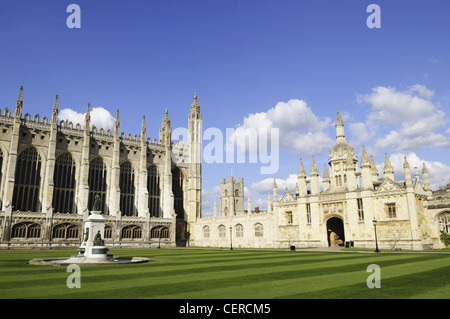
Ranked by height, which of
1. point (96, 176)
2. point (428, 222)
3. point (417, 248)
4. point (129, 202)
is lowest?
point (417, 248)

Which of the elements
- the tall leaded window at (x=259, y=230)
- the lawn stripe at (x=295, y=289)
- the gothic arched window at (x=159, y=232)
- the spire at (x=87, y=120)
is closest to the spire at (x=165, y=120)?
the spire at (x=87, y=120)

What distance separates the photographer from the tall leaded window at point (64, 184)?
169 feet

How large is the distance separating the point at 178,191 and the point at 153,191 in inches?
231

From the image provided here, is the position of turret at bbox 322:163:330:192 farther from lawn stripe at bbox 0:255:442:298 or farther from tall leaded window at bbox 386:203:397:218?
lawn stripe at bbox 0:255:442:298

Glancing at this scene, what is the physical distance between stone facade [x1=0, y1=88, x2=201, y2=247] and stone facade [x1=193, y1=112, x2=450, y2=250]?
1349cm

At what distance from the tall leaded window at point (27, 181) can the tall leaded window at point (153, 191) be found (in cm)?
1799

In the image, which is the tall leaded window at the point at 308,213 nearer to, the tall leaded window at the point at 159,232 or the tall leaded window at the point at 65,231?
the tall leaded window at the point at 159,232

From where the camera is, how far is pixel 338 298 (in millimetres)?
8289

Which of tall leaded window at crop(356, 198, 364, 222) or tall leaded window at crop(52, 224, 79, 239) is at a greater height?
tall leaded window at crop(356, 198, 364, 222)

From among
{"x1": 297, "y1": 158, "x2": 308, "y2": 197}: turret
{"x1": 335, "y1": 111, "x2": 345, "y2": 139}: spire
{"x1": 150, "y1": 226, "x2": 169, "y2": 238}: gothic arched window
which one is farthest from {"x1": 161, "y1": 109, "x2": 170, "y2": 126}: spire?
{"x1": 335, "y1": 111, "x2": 345, "y2": 139}: spire

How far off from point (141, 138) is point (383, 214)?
134 feet

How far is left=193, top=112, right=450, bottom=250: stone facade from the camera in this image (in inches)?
1427
